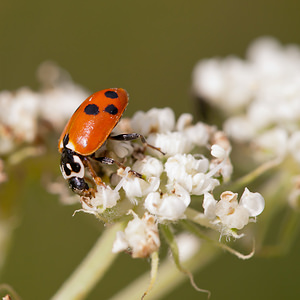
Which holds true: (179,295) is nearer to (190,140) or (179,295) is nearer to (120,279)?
(120,279)

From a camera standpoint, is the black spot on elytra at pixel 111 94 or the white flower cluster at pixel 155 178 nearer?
the white flower cluster at pixel 155 178

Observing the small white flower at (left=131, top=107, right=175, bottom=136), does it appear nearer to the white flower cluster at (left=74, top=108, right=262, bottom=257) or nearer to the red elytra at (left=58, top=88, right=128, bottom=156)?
the white flower cluster at (left=74, top=108, right=262, bottom=257)

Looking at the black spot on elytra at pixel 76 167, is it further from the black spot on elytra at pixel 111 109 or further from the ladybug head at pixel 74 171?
the black spot on elytra at pixel 111 109

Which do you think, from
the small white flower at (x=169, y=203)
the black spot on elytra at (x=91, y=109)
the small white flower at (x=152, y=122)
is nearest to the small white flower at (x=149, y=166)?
the small white flower at (x=169, y=203)

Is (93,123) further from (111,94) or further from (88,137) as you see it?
(111,94)

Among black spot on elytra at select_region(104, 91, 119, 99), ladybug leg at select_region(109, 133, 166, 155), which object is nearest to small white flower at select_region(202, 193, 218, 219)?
ladybug leg at select_region(109, 133, 166, 155)

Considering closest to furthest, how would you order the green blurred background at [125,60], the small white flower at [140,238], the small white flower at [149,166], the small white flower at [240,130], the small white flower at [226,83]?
the small white flower at [140,238], the small white flower at [149,166], the small white flower at [240,130], the small white flower at [226,83], the green blurred background at [125,60]

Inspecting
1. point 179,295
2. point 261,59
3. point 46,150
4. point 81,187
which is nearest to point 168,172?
point 81,187
